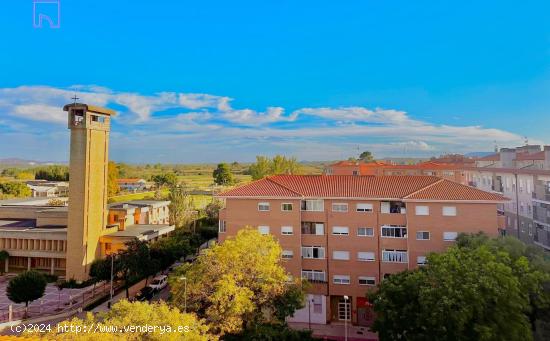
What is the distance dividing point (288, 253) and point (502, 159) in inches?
1652

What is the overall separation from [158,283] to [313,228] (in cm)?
1959

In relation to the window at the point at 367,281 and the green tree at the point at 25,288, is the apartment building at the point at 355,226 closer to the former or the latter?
the window at the point at 367,281

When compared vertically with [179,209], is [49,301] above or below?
below

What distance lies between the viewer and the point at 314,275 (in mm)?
34312

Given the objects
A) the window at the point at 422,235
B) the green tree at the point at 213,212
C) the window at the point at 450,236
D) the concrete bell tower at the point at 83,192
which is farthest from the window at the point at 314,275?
the green tree at the point at 213,212

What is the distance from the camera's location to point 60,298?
3819 cm

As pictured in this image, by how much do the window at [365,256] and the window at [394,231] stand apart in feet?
7.23

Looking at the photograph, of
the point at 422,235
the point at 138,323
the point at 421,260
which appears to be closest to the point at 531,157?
the point at 422,235

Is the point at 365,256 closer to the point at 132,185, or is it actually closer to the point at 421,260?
the point at 421,260

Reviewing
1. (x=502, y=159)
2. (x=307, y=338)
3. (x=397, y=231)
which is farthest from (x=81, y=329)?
(x=502, y=159)

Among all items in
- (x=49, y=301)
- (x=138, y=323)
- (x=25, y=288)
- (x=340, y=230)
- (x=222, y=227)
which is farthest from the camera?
(x=49, y=301)

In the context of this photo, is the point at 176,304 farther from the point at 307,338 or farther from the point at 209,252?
the point at 307,338

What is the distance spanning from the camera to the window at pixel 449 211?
108 feet

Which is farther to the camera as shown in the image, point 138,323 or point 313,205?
point 313,205
